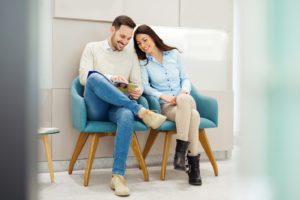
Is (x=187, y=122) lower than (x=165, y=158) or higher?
higher

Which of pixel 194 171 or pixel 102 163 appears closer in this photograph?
pixel 194 171

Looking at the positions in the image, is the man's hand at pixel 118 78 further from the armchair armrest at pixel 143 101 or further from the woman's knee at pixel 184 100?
the woman's knee at pixel 184 100

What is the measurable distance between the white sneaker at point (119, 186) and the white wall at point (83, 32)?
32.7 inches

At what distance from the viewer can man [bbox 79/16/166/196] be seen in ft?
8.20

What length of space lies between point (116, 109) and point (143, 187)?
23.1 inches

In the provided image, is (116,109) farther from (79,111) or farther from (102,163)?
(102,163)

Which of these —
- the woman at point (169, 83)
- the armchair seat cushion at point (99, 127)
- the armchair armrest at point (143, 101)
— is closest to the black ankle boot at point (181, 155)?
the woman at point (169, 83)

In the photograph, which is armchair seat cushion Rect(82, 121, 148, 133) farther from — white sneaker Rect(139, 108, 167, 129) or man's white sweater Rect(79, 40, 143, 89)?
man's white sweater Rect(79, 40, 143, 89)

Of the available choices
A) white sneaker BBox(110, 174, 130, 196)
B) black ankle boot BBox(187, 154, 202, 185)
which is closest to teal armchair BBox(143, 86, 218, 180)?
black ankle boot BBox(187, 154, 202, 185)

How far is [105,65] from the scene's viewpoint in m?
2.95

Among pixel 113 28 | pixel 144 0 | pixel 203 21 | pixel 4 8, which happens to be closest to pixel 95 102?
pixel 113 28

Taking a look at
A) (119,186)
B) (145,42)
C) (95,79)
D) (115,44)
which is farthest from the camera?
(145,42)

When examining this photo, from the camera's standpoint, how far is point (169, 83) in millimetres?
3107

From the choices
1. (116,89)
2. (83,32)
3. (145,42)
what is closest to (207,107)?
(145,42)
